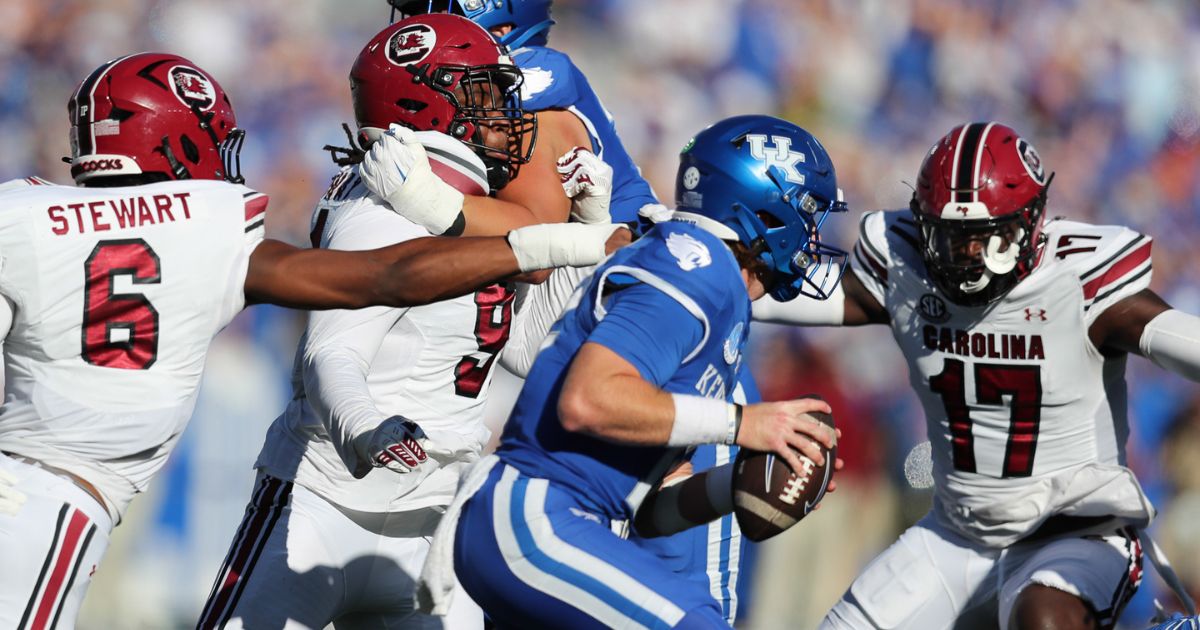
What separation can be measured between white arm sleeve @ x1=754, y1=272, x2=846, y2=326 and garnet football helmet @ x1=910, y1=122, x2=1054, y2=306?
1.31 feet

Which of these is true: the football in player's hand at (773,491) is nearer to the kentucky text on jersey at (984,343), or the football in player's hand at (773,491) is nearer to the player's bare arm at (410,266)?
the player's bare arm at (410,266)

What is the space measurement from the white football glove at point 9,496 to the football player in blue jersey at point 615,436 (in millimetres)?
919

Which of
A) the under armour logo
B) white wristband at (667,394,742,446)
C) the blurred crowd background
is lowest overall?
the blurred crowd background

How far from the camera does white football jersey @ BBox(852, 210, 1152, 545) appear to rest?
4.21 metres

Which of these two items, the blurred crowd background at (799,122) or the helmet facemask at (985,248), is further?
the blurred crowd background at (799,122)

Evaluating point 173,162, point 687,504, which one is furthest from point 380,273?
point 687,504

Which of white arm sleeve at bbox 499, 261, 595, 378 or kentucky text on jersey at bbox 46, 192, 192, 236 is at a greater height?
kentucky text on jersey at bbox 46, 192, 192, 236

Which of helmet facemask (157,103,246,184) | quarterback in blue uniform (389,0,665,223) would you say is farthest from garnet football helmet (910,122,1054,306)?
helmet facemask (157,103,246,184)

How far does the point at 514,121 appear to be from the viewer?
4238 millimetres

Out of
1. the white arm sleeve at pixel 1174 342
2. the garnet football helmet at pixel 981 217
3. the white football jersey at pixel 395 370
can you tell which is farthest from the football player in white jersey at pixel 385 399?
the white arm sleeve at pixel 1174 342

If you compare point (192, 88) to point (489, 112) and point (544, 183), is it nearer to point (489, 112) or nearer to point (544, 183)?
point (489, 112)

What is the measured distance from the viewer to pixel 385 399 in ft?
12.9

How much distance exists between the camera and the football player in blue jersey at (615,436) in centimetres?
283

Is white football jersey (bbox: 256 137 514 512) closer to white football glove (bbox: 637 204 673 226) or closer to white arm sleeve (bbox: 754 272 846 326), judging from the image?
white football glove (bbox: 637 204 673 226)
